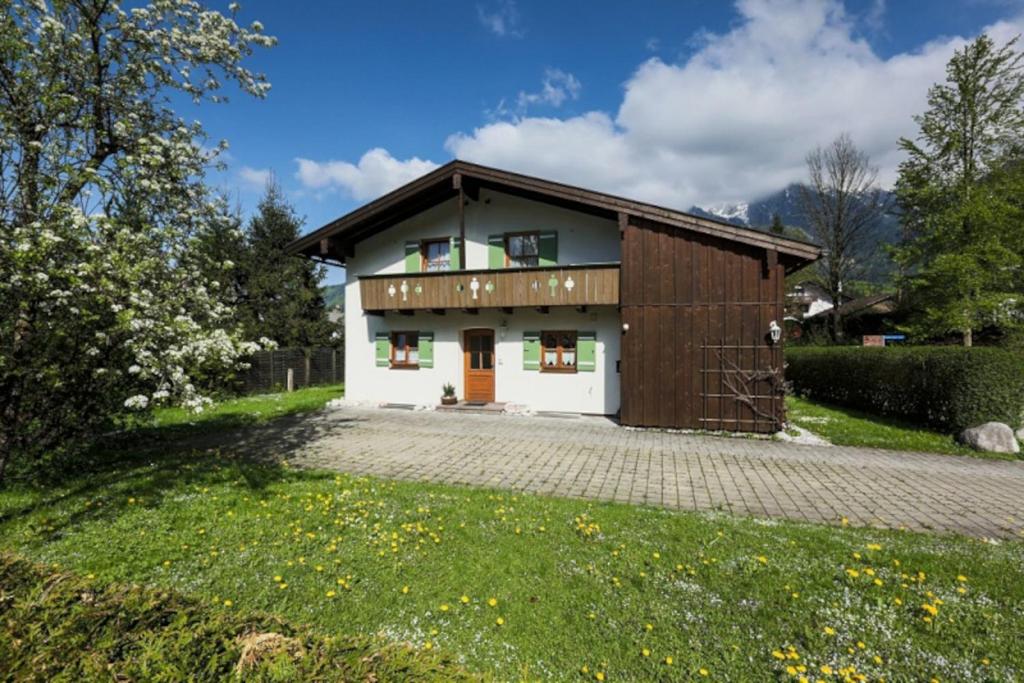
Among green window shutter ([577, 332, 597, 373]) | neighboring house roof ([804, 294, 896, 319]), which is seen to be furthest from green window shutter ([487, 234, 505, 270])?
neighboring house roof ([804, 294, 896, 319])

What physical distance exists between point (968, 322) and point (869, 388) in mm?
7046

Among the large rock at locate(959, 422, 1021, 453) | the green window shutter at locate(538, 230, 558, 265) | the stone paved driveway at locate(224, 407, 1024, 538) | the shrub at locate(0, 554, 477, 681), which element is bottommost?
the stone paved driveway at locate(224, 407, 1024, 538)

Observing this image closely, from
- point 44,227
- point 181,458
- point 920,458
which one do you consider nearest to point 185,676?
point 44,227

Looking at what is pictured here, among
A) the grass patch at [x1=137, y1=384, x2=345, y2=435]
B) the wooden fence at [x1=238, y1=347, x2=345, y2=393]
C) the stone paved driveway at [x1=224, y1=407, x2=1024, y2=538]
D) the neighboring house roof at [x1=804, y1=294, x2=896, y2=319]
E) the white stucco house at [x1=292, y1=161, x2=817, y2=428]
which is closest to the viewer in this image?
the stone paved driveway at [x1=224, y1=407, x2=1024, y2=538]

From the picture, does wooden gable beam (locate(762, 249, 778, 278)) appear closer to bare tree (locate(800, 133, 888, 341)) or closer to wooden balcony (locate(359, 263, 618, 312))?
wooden balcony (locate(359, 263, 618, 312))

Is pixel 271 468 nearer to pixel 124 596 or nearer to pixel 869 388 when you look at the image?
pixel 124 596

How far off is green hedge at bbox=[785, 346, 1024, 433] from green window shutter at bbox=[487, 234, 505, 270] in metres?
10.5

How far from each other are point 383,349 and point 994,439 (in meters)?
15.0

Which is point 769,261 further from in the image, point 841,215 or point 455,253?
point 841,215

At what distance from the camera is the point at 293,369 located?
19.7 meters

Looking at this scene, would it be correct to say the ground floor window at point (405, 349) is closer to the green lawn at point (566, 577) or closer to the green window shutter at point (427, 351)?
the green window shutter at point (427, 351)

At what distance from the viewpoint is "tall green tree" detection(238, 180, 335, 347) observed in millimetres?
20656

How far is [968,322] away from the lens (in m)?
15.1

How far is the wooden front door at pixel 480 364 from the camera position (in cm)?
1396
